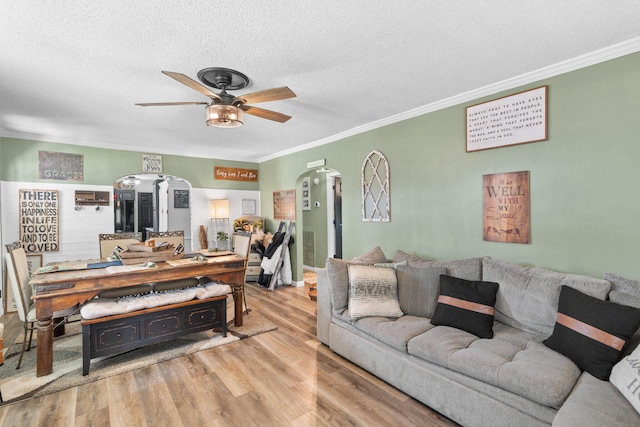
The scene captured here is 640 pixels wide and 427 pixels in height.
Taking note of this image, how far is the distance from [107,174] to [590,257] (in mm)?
6102

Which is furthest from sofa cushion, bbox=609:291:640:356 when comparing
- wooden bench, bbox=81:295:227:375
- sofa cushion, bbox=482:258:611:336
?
wooden bench, bbox=81:295:227:375

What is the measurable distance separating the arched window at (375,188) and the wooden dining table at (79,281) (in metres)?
1.95

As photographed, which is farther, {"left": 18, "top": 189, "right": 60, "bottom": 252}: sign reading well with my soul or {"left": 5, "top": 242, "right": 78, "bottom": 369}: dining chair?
{"left": 18, "top": 189, "right": 60, "bottom": 252}: sign reading well with my soul

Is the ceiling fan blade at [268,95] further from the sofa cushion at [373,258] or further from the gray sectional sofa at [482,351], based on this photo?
the sofa cushion at [373,258]

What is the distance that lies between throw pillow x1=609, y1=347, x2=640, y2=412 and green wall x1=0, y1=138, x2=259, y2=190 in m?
5.85

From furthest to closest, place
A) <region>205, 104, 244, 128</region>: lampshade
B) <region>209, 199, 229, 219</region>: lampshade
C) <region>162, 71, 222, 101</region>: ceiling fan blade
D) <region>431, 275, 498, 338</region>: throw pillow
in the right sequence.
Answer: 1. <region>209, 199, 229, 219</region>: lampshade
2. <region>205, 104, 244, 128</region>: lampshade
3. <region>431, 275, 498, 338</region>: throw pillow
4. <region>162, 71, 222, 101</region>: ceiling fan blade

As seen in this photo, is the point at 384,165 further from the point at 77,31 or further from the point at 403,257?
the point at 77,31

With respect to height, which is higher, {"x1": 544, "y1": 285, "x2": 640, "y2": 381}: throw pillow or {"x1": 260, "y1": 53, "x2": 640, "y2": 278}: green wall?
{"x1": 260, "y1": 53, "x2": 640, "y2": 278}: green wall

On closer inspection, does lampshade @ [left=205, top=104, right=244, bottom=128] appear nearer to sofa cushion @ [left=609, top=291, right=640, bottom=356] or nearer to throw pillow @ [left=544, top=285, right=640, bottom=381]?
throw pillow @ [left=544, top=285, right=640, bottom=381]

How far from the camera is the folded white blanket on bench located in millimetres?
2511

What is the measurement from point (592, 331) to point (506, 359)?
500 mm

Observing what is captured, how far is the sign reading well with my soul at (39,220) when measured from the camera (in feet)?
13.8

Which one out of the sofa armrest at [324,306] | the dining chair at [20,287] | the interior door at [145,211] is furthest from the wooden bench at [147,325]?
the interior door at [145,211]

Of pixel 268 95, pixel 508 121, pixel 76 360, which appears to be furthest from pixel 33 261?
pixel 508 121
